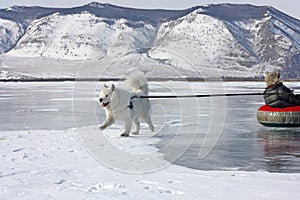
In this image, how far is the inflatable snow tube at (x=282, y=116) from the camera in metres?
8.23

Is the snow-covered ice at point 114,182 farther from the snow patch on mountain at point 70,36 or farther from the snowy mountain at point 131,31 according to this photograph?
the snow patch on mountain at point 70,36

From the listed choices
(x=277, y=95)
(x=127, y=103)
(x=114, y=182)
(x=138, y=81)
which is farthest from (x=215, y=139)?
(x=114, y=182)

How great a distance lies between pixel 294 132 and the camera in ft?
26.4

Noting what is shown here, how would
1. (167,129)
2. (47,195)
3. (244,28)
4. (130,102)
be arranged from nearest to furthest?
(47,195)
(130,102)
(167,129)
(244,28)

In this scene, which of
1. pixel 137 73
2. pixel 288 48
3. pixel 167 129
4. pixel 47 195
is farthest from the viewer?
pixel 288 48

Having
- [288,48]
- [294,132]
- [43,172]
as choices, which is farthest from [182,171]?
[288,48]

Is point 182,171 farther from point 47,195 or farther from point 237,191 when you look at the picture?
point 47,195

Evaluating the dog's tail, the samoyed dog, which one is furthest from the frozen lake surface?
the dog's tail

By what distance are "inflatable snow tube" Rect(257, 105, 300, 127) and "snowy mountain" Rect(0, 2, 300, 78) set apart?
86.6 m

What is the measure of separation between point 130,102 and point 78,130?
1.46 metres

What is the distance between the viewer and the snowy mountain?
111 meters

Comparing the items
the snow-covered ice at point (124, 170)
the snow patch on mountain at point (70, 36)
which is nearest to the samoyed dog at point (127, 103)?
the snow-covered ice at point (124, 170)

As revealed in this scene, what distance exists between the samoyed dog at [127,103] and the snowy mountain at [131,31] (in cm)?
8765

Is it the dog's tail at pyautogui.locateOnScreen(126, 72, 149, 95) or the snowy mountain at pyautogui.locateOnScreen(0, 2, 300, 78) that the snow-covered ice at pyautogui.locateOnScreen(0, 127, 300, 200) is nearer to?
the dog's tail at pyautogui.locateOnScreen(126, 72, 149, 95)
